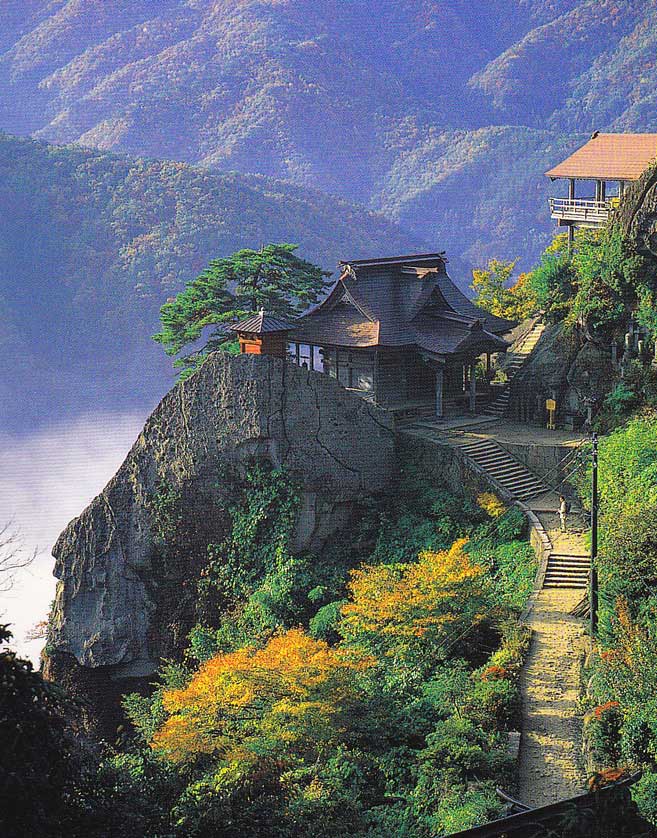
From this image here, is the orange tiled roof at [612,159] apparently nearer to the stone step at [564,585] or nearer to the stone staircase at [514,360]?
the stone staircase at [514,360]

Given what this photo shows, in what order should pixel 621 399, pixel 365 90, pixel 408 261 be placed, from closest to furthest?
pixel 621 399, pixel 408 261, pixel 365 90

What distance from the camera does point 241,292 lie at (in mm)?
29422

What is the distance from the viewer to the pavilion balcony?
103ft

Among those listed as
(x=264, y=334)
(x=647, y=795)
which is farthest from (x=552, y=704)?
(x=264, y=334)

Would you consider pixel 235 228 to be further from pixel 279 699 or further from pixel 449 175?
pixel 279 699

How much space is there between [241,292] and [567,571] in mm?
13981

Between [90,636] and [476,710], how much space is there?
12.2 m

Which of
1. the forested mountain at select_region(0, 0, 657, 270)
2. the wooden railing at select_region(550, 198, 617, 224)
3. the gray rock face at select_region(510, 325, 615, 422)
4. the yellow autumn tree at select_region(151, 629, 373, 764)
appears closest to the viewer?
the yellow autumn tree at select_region(151, 629, 373, 764)

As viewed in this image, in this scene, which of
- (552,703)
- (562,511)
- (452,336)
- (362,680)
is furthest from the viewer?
(452,336)

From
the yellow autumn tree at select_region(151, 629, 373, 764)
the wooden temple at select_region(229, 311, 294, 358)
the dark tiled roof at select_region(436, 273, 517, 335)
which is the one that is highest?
the dark tiled roof at select_region(436, 273, 517, 335)

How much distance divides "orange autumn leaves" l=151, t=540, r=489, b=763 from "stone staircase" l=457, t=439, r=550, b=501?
14.7ft

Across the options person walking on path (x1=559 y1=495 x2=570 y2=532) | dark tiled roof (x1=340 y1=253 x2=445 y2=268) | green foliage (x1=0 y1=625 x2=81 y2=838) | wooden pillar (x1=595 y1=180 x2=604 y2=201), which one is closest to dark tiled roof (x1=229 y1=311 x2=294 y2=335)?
dark tiled roof (x1=340 y1=253 x2=445 y2=268)

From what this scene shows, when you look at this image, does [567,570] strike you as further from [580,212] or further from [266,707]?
[580,212]

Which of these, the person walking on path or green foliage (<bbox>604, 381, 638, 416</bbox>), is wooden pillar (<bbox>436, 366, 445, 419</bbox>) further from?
the person walking on path
